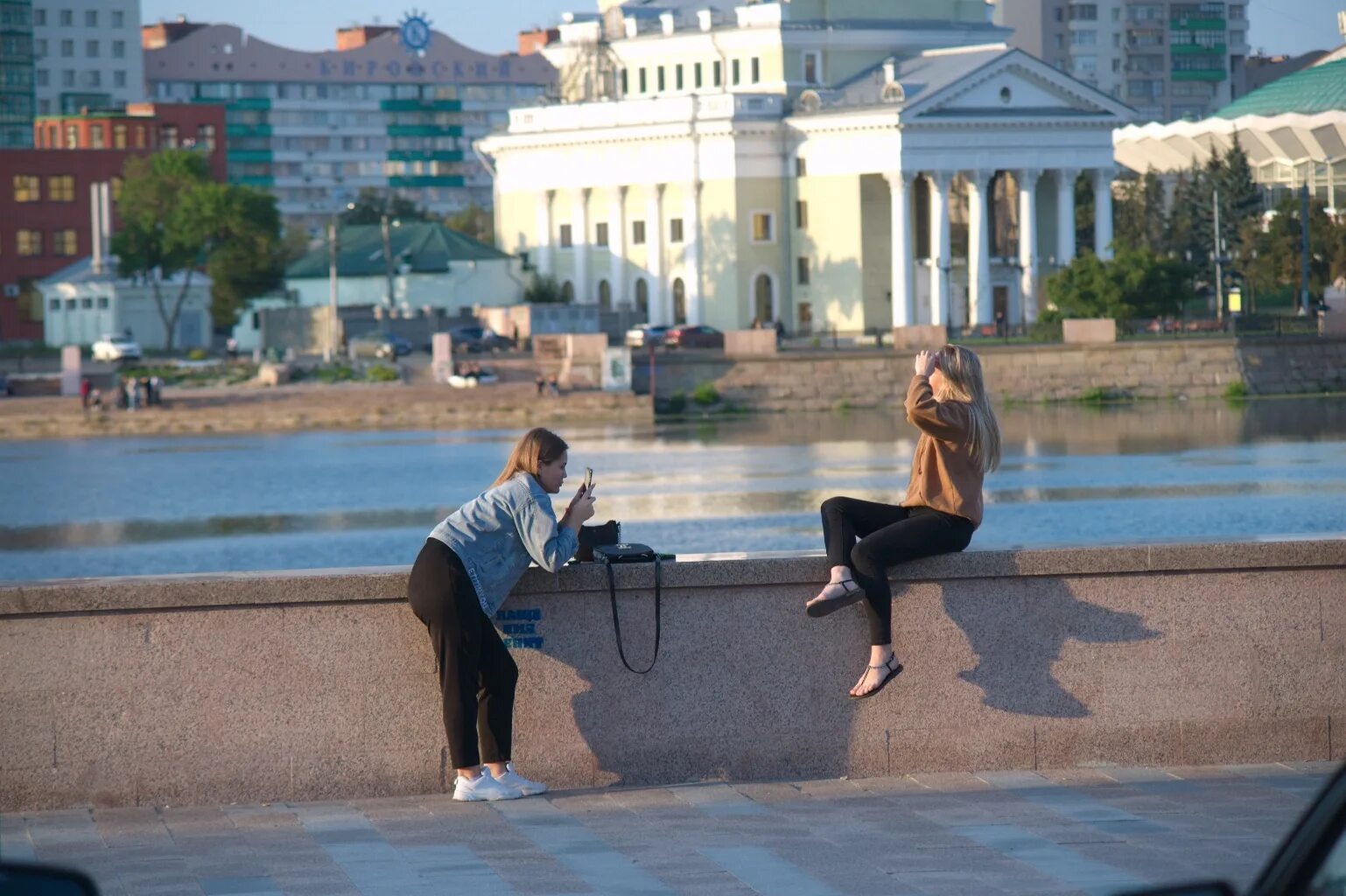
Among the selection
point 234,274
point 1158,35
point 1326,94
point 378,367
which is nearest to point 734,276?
point 234,274

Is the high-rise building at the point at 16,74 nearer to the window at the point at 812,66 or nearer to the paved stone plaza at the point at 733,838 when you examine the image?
the window at the point at 812,66

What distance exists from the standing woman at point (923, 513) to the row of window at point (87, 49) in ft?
519

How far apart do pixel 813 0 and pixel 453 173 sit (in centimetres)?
8642

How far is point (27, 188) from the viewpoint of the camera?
366ft

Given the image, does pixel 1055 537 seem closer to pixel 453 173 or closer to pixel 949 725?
pixel 949 725

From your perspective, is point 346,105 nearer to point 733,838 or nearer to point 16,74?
point 16,74

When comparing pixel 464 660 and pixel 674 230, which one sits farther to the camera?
pixel 674 230

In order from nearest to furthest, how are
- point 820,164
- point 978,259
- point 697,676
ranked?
point 697,676 < point 978,259 < point 820,164

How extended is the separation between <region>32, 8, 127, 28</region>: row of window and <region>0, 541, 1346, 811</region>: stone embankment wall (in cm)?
15743

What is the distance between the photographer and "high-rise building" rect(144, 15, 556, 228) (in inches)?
7106

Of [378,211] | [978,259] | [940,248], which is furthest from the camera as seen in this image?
[378,211]

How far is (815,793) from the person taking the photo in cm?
952

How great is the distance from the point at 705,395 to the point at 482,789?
66857 mm

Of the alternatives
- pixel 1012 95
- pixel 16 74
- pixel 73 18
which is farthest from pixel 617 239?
pixel 73 18
